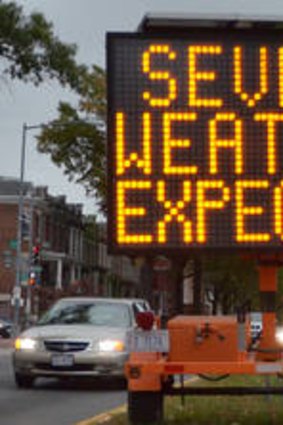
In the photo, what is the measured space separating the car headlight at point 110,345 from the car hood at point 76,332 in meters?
0.09

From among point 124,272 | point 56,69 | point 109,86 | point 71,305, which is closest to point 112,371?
point 71,305

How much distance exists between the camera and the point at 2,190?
71.2 m

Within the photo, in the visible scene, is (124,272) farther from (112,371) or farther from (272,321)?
(272,321)

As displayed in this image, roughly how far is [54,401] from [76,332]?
6.15 feet

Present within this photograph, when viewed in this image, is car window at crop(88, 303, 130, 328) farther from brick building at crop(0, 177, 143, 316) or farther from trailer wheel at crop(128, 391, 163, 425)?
brick building at crop(0, 177, 143, 316)

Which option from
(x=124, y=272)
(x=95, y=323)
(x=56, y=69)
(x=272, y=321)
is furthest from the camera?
(x=124, y=272)

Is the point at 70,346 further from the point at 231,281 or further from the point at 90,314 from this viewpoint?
the point at 231,281

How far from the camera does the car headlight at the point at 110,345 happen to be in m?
14.6

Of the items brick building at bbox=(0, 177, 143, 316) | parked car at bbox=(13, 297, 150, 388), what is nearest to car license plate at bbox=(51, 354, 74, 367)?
parked car at bbox=(13, 297, 150, 388)

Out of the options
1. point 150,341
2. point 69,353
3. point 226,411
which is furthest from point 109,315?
point 150,341

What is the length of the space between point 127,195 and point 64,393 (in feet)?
21.7

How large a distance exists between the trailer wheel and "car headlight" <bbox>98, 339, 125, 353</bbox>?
5557mm

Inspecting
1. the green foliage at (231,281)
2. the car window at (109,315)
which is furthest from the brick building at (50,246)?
the car window at (109,315)

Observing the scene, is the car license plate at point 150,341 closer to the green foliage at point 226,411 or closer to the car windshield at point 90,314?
the green foliage at point 226,411
